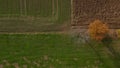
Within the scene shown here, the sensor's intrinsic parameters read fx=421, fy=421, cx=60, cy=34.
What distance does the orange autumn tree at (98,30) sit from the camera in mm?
12109

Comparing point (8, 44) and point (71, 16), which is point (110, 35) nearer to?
point (71, 16)

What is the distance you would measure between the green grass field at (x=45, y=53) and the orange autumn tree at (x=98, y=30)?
0.42m

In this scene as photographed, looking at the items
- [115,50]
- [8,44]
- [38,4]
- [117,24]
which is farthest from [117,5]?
[8,44]

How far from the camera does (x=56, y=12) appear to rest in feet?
41.8

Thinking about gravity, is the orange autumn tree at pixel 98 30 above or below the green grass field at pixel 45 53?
above

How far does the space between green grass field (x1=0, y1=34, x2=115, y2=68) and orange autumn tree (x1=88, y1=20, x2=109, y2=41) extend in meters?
0.42

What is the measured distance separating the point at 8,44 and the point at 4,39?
0.81 ft

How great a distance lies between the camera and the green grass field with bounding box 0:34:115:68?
38.5 ft

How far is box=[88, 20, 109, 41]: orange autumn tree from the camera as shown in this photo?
39.7 feet

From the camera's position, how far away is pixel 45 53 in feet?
39.4

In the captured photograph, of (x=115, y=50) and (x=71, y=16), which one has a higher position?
(x=71, y=16)

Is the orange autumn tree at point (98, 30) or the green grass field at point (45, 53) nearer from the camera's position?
the green grass field at point (45, 53)

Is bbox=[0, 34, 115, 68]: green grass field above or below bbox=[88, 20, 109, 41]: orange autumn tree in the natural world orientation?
below

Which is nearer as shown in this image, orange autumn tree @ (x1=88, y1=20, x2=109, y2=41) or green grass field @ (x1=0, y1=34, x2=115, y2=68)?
green grass field @ (x1=0, y1=34, x2=115, y2=68)
